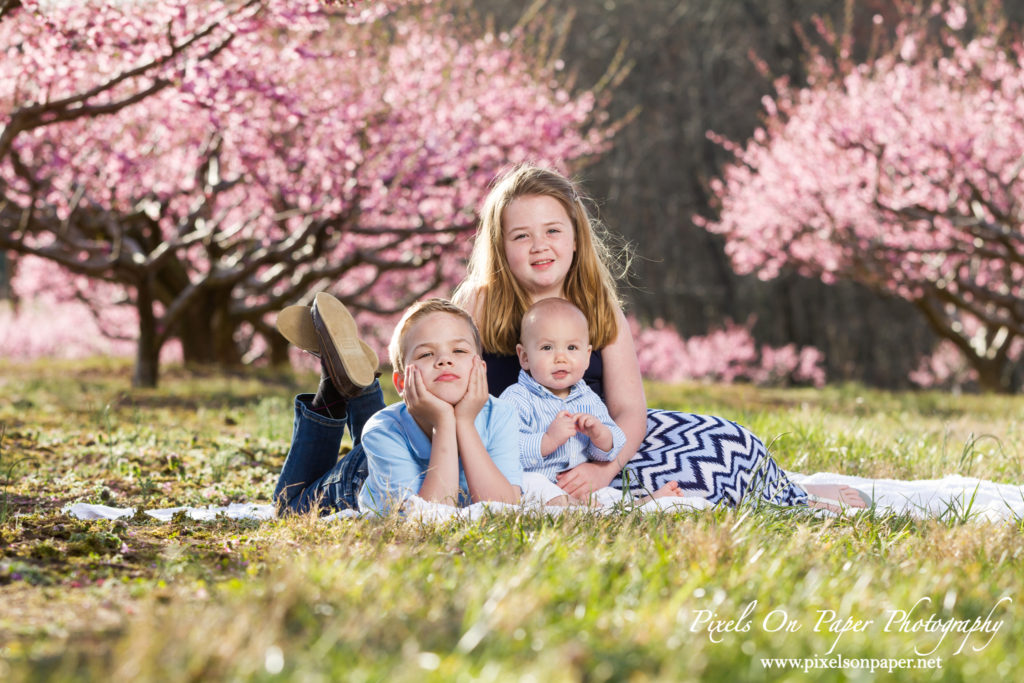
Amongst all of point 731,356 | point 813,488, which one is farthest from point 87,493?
point 731,356

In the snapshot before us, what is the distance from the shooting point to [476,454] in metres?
3.08

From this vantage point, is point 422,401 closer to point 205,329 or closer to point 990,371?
point 205,329

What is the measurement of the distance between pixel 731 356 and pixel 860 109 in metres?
7.77

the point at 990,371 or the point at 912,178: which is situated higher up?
the point at 912,178

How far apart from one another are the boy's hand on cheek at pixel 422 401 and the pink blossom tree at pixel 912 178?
7.70m

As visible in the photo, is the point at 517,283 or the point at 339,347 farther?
the point at 517,283

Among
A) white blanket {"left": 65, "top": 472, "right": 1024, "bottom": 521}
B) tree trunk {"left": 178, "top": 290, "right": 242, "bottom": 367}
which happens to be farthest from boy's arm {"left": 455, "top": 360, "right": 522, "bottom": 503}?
tree trunk {"left": 178, "top": 290, "right": 242, "bottom": 367}

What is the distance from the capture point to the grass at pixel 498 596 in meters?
1.55

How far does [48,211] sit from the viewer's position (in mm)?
8766

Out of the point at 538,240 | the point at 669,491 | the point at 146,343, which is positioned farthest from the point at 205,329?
the point at 669,491

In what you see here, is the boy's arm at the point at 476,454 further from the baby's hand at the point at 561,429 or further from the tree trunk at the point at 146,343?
the tree trunk at the point at 146,343

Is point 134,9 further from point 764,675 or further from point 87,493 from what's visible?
point 764,675

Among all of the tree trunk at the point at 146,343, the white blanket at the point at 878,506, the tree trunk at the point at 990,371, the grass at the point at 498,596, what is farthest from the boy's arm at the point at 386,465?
the tree trunk at the point at 990,371

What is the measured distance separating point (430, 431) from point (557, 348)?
0.63 m
